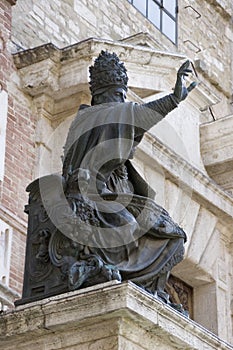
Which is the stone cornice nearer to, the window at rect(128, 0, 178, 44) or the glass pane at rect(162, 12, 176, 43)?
the window at rect(128, 0, 178, 44)

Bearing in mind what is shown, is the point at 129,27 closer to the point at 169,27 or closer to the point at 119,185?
the point at 169,27

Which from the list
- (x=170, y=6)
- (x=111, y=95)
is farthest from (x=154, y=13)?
(x=111, y=95)

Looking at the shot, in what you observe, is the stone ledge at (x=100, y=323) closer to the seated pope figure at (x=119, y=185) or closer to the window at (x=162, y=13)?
the seated pope figure at (x=119, y=185)

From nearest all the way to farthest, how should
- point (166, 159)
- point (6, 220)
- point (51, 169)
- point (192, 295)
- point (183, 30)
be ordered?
point (6, 220) < point (51, 169) < point (166, 159) < point (192, 295) < point (183, 30)

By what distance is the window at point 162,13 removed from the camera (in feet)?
49.7

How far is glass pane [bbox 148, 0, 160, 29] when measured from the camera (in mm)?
15250

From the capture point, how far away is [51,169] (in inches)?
431

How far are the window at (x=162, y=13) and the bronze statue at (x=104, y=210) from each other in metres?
7.85

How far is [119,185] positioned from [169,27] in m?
8.77

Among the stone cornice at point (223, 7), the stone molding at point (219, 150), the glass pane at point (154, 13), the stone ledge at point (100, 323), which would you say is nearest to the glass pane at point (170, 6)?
the glass pane at point (154, 13)

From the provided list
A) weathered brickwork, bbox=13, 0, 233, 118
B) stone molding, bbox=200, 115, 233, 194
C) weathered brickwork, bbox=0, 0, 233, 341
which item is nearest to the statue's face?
weathered brickwork, bbox=0, 0, 233, 341

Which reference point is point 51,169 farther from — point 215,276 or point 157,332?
point 157,332

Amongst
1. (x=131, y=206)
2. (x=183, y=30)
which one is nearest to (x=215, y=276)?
(x=183, y=30)

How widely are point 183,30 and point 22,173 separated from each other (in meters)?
5.96
